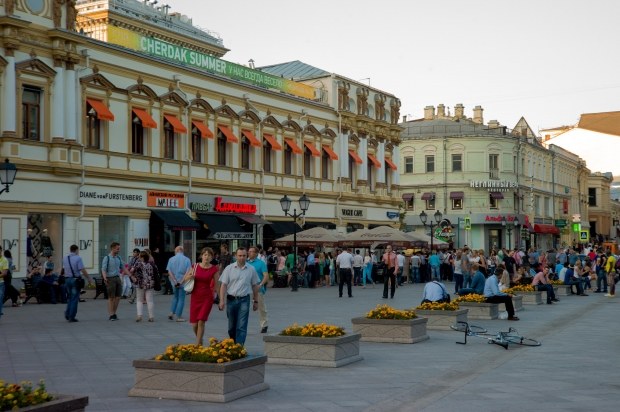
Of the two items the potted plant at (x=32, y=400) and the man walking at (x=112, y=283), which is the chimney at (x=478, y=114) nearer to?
the man walking at (x=112, y=283)

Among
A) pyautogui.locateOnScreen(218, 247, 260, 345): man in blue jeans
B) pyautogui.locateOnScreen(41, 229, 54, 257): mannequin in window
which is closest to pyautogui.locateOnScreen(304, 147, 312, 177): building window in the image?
pyautogui.locateOnScreen(41, 229, 54, 257): mannequin in window

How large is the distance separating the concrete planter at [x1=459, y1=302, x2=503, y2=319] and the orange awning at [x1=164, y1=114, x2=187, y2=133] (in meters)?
18.8

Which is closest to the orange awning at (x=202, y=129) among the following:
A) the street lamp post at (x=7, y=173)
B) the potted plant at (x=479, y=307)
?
the street lamp post at (x=7, y=173)

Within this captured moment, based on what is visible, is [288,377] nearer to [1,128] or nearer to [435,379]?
[435,379]

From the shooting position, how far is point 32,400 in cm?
766

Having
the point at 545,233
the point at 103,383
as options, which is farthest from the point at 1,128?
the point at 545,233

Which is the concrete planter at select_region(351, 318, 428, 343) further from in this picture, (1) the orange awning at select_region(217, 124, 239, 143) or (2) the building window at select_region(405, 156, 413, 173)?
(2) the building window at select_region(405, 156, 413, 173)

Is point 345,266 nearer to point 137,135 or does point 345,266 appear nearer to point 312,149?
point 137,135

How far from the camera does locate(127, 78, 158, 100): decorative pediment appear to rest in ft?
116

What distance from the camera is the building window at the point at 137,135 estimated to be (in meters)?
35.7

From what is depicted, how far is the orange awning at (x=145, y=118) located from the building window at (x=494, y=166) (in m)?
42.8

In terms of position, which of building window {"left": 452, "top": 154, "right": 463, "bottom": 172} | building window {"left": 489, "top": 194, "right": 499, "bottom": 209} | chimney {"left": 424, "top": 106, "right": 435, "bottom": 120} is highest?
chimney {"left": 424, "top": 106, "right": 435, "bottom": 120}

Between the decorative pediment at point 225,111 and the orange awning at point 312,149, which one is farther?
the orange awning at point 312,149

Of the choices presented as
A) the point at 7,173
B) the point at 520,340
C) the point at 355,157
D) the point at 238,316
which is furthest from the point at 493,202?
the point at 238,316
